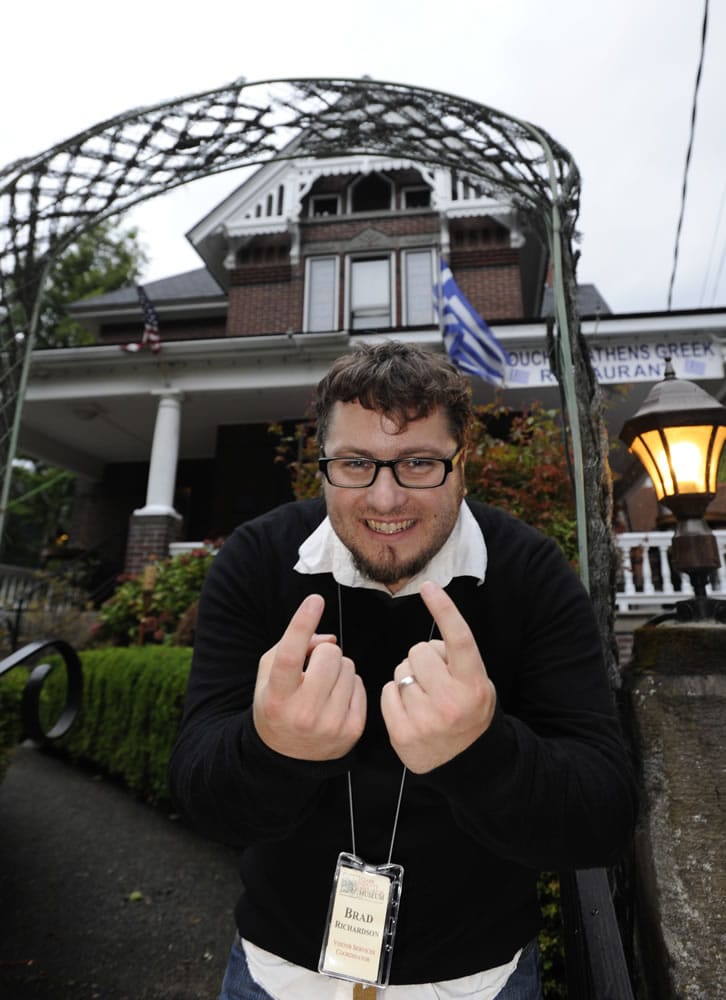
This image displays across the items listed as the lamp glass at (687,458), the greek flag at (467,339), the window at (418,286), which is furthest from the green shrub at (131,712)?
the window at (418,286)

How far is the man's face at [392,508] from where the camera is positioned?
145 centimetres

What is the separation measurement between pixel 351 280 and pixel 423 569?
12.2 m

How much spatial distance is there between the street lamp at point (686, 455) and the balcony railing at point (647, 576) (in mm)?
5282

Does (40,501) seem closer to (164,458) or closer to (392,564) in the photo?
(164,458)

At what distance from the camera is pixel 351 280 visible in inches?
497

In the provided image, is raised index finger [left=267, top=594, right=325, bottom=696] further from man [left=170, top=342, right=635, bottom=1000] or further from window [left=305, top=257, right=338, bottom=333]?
window [left=305, top=257, right=338, bottom=333]

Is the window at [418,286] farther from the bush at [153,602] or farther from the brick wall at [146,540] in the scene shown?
the bush at [153,602]

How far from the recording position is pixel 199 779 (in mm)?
1206

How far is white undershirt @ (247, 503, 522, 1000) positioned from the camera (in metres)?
1.28

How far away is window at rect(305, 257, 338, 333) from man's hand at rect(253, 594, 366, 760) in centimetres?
1190

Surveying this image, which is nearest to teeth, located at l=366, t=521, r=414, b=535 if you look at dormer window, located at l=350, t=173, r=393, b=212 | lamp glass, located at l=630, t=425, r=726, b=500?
lamp glass, located at l=630, t=425, r=726, b=500

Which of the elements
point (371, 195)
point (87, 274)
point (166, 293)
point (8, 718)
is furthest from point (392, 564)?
point (87, 274)

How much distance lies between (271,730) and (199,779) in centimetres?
32

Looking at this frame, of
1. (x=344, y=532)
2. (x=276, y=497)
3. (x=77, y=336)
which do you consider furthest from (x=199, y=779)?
(x=77, y=336)
